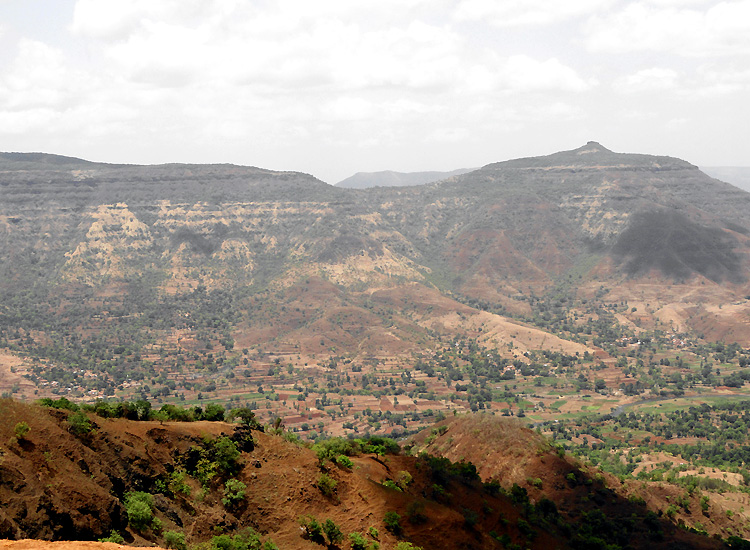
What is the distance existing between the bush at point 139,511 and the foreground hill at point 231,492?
7cm

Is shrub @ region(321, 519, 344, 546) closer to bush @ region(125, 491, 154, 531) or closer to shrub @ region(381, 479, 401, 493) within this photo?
shrub @ region(381, 479, 401, 493)

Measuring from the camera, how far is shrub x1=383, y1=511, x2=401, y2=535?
155 ft

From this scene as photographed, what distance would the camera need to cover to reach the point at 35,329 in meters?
192

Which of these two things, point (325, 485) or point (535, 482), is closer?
point (325, 485)

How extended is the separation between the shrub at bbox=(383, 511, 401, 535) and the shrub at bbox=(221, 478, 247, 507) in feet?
36.2

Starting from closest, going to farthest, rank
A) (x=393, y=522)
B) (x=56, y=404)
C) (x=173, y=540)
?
(x=173, y=540) → (x=56, y=404) → (x=393, y=522)

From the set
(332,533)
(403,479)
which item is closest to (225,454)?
(332,533)

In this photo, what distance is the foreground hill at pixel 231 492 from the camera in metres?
32.6

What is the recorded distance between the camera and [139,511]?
35.2m

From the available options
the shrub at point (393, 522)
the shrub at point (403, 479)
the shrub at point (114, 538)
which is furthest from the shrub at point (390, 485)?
the shrub at point (114, 538)

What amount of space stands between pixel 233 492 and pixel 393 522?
12188 mm

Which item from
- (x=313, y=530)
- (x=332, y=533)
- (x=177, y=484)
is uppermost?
(x=177, y=484)

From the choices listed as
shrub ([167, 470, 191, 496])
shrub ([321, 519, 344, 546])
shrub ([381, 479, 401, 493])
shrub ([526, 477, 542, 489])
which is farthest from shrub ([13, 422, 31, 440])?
shrub ([526, 477, 542, 489])

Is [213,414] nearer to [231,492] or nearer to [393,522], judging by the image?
[231,492]
